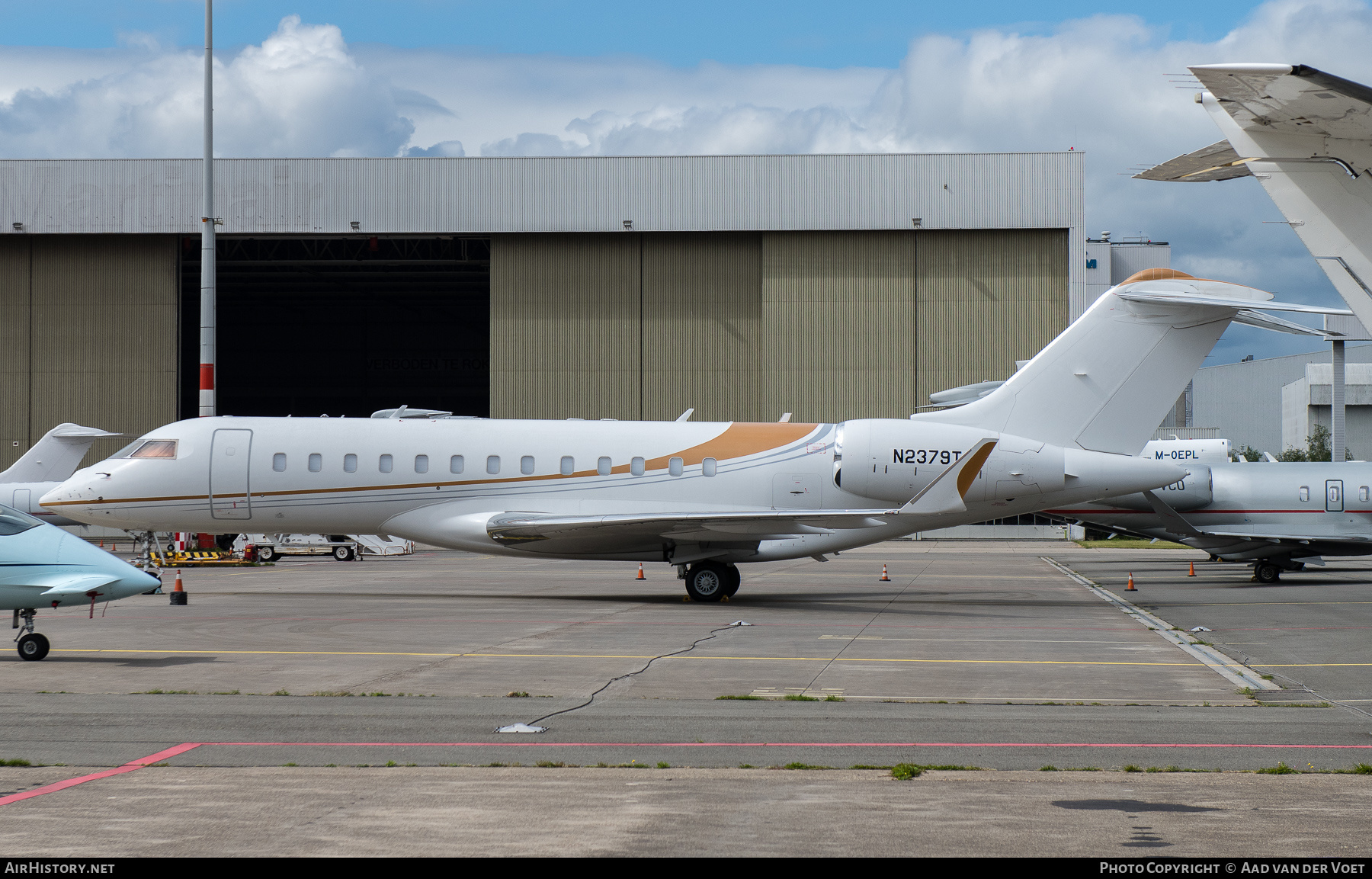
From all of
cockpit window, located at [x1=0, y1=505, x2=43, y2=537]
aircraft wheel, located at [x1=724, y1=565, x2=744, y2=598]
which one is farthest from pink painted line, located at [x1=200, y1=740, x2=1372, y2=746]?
aircraft wheel, located at [x1=724, y1=565, x2=744, y2=598]

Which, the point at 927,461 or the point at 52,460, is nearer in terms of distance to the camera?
the point at 927,461

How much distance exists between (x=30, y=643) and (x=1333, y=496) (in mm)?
29037

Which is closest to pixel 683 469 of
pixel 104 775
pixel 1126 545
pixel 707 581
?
pixel 707 581

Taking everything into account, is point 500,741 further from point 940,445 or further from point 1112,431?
point 1112,431

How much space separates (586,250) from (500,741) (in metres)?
43.6

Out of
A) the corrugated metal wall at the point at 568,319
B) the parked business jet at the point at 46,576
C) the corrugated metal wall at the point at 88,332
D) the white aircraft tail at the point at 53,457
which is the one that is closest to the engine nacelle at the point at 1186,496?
the parked business jet at the point at 46,576

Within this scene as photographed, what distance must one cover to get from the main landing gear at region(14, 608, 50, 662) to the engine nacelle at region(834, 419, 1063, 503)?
13.5 metres

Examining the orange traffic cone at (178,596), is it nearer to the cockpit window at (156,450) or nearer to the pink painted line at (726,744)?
the cockpit window at (156,450)

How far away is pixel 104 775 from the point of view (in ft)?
26.3

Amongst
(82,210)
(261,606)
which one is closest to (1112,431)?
(261,606)

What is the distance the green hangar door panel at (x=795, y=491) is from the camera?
881 inches

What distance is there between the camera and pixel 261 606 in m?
20.8

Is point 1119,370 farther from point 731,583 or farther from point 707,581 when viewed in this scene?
point 707,581

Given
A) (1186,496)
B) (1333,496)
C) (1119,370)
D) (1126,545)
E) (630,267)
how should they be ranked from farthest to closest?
(1126,545) < (630,267) < (1333,496) < (1186,496) < (1119,370)
